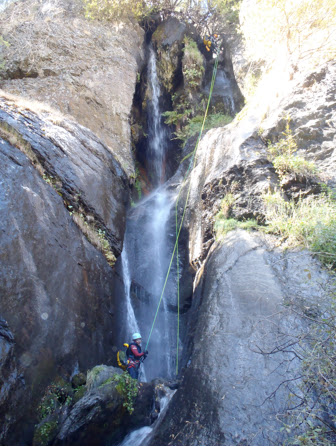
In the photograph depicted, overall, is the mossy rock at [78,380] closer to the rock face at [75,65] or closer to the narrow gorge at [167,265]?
the narrow gorge at [167,265]

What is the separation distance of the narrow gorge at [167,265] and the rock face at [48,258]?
0.04m

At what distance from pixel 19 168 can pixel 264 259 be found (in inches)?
221

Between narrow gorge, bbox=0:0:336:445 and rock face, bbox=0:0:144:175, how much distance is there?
0.09 meters

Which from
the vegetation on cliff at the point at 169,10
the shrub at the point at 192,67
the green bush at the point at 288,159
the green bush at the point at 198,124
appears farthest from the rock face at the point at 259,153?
the vegetation on cliff at the point at 169,10

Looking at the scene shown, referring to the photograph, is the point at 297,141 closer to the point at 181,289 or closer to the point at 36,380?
the point at 181,289

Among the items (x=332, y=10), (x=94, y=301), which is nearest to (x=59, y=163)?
(x=94, y=301)

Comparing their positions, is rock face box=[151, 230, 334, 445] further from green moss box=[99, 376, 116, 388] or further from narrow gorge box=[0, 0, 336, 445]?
green moss box=[99, 376, 116, 388]

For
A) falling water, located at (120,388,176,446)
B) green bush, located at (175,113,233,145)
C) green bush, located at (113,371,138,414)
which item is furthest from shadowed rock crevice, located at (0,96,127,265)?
green bush, located at (175,113,233,145)

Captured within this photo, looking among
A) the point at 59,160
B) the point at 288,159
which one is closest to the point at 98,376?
the point at 59,160

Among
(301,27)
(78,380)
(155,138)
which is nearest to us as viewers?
(78,380)

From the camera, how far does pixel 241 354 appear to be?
462 centimetres

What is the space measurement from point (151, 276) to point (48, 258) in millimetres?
4459

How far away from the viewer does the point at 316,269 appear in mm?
5148

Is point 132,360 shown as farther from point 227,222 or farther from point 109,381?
point 227,222
